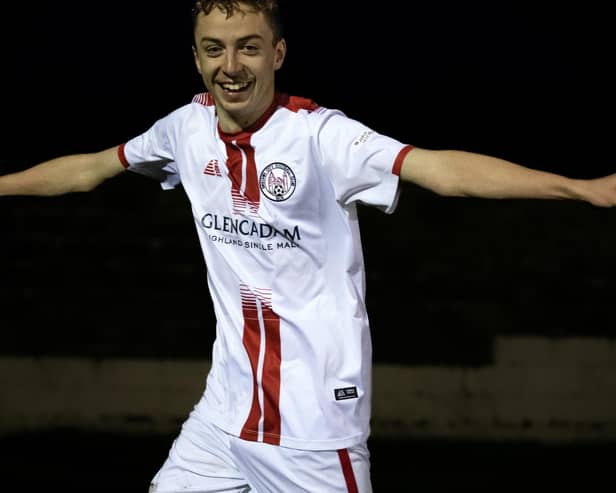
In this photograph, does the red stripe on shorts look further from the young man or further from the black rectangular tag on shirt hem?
the black rectangular tag on shirt hem

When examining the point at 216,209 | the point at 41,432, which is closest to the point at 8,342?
the point at 41,432

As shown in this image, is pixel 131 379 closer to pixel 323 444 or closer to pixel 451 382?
pixel 451 382

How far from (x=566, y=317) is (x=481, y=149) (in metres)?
1.04

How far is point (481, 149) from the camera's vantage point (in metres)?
5.41

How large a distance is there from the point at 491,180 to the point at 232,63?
711 mm

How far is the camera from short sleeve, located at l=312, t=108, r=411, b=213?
2.80 m

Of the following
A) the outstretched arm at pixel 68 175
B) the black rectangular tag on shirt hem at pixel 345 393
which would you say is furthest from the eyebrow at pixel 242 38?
the black rectangular tag on shirt hem at pixel 345 393

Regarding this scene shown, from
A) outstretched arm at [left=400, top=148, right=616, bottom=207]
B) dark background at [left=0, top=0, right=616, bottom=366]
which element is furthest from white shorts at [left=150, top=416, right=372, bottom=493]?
dark background at [left=0, top=0, right=616, bottom=366]

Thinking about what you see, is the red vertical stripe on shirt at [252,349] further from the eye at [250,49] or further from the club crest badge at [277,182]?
the eye at [250,49]

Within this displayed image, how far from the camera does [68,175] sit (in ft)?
11.2

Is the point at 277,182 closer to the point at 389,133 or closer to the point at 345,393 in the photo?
the point at 345,393

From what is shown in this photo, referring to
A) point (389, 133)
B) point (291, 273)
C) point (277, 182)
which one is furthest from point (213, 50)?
point (389, 133)

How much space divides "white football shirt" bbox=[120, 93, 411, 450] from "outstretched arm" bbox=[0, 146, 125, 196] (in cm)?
45

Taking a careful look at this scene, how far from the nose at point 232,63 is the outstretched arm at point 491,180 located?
48cm
